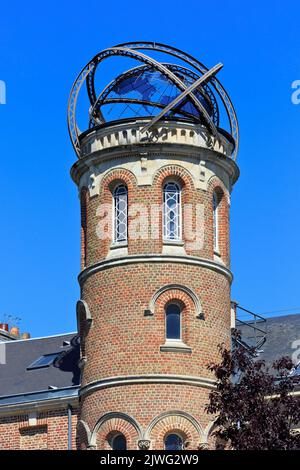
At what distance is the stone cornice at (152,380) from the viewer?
110 feet

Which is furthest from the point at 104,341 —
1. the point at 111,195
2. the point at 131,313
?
the point at 111,195

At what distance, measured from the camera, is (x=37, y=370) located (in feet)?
139

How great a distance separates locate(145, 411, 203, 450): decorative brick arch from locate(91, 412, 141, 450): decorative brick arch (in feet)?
1.31

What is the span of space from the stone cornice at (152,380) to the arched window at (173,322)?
1227 mm

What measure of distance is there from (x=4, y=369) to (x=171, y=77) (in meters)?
13.3

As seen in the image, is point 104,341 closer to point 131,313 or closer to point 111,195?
point 131,313

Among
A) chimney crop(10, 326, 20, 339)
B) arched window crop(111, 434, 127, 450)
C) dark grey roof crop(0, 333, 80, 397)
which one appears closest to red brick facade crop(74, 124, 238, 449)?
arched window crop(111, 434, 127, 450)

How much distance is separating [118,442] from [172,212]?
637cm

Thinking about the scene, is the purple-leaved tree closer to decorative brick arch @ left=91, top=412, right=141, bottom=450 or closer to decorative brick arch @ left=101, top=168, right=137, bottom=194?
decorative brick arch @ left=91, top=412, right=141, bottom=450

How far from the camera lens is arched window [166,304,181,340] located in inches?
1352

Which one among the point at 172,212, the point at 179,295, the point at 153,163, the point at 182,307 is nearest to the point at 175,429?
the point at 182,307

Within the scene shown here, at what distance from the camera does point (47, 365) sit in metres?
42.2

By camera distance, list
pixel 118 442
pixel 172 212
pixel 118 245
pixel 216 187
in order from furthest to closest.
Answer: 1. pixel 216 187
2. pixel 172 212
3. pixel 118 245
4. pixel 118 442

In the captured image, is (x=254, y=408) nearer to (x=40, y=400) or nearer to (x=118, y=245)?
(x=118, y=245)
